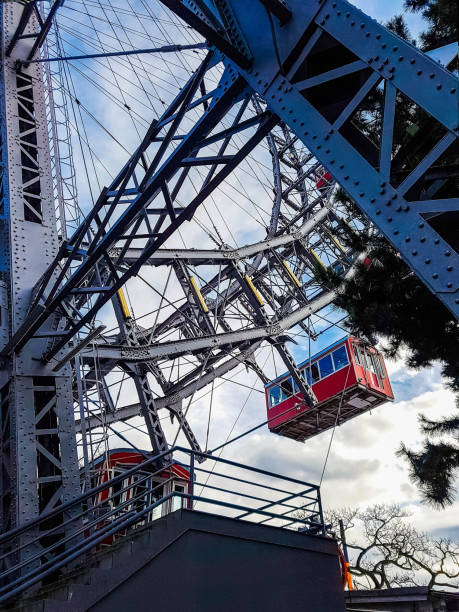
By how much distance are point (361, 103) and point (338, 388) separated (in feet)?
54.3

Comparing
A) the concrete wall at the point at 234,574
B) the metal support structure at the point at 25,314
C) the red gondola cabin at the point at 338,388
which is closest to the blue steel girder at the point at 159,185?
the metal support structure at the point at 25,314

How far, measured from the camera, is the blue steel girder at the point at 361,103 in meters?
3.91

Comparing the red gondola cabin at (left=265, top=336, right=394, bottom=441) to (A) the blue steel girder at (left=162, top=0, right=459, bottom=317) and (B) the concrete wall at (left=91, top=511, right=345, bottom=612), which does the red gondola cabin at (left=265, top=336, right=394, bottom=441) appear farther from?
(A) the blue steel girder at (left=162, top=0, right=459, bottom=317)

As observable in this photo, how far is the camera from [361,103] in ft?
16.3

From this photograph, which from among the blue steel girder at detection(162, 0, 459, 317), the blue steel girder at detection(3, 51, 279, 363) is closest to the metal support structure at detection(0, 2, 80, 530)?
the blue steel girder at detection(3, 51, 279, 363)

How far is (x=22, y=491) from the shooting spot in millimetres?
9008

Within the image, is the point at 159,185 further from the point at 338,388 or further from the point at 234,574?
the point at 338,388

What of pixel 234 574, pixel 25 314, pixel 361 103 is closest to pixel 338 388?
pixel 25 314

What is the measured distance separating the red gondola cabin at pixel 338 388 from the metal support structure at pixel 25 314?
36.5 ft

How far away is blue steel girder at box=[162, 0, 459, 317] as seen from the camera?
3.91 metres

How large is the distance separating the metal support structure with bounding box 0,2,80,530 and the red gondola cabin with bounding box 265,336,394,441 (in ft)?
36.5

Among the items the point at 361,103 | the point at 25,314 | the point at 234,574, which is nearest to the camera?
the point at 361,103

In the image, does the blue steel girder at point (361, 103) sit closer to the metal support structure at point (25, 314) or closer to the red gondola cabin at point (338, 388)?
the metal support structure at point (25, 314)

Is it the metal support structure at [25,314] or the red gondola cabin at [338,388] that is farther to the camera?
the red gondola cabin at [338,388]
